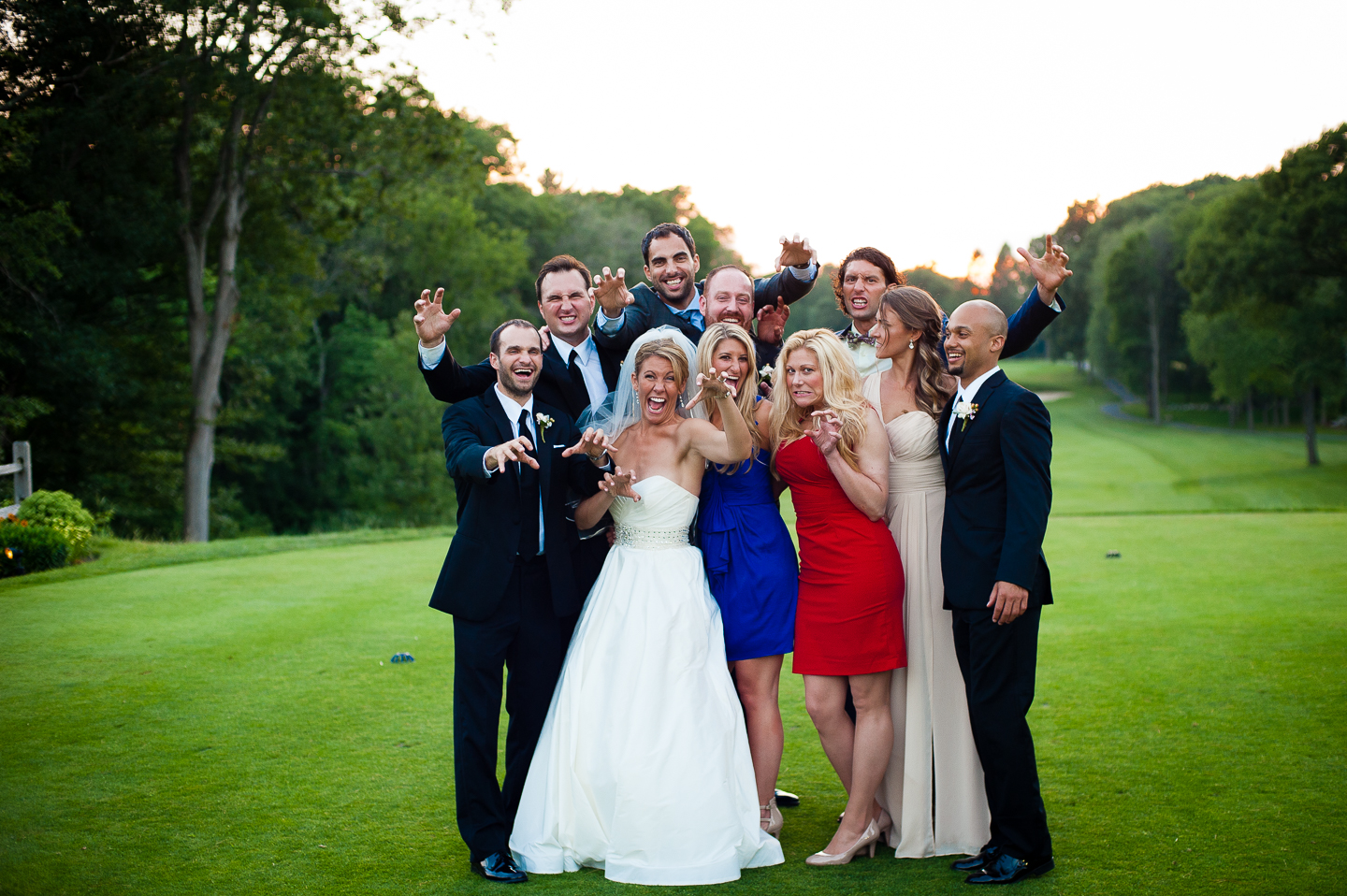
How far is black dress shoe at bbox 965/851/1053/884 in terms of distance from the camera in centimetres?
396

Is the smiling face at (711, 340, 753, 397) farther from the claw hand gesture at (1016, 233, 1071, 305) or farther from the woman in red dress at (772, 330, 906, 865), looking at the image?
the claw hand gesture at (1016, 233, 1071, 305)

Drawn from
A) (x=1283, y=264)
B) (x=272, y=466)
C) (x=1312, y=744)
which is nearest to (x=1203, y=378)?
(x=1283, y=264)

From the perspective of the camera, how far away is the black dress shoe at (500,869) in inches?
158

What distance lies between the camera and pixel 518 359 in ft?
14.0

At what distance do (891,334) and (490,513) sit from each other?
1966 mm

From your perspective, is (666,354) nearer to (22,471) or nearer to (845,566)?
(845,566)

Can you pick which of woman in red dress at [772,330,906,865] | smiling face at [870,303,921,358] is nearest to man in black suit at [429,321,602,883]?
woman in red dress at [772,330,906,865]

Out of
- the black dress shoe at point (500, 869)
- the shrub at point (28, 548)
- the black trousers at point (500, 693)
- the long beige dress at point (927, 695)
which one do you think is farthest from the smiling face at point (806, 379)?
the shrub at point (28, 548)

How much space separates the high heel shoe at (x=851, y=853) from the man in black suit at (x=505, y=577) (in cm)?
125

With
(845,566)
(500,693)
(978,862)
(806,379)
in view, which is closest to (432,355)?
(500,693)

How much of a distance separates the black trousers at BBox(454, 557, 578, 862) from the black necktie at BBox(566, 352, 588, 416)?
0.92 m

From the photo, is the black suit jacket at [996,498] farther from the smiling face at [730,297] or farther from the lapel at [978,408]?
the smiling face at [730,297]

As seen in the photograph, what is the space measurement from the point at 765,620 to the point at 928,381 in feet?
4.37

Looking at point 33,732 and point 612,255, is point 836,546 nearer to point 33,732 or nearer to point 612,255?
point 33,732
